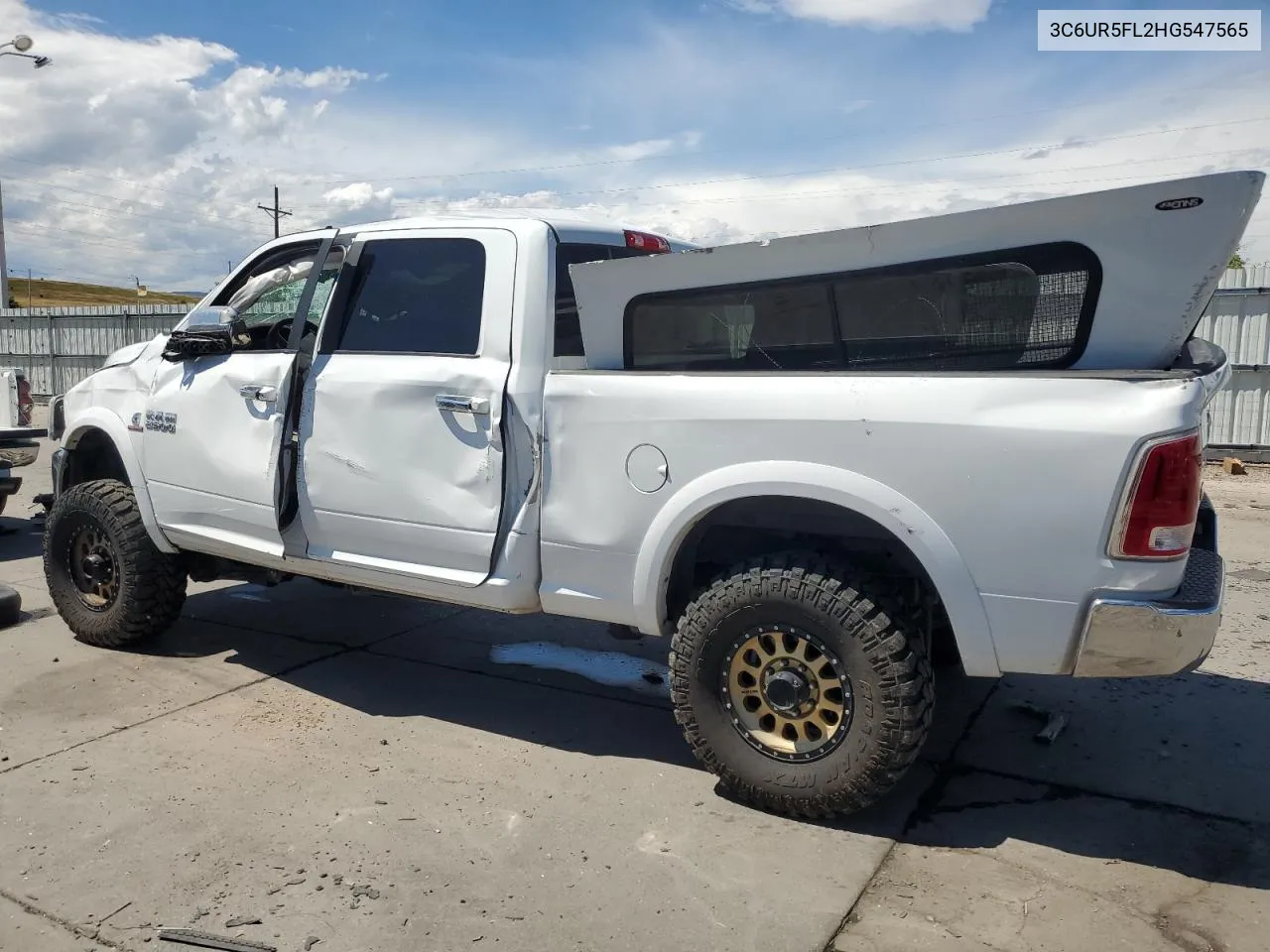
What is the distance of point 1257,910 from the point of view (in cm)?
295

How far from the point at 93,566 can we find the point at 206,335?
4.84ft

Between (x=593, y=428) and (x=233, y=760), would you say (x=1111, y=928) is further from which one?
(x=233, y=760)

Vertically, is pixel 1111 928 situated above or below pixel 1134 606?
below

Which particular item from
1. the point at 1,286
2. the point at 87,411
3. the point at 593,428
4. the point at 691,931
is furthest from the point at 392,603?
the point at 1,286

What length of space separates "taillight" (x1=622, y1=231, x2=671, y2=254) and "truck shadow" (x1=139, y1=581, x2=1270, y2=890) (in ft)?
6.65

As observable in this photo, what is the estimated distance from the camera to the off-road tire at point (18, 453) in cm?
757

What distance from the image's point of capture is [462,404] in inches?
154

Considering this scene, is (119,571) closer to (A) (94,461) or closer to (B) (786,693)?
(A) (94,461)

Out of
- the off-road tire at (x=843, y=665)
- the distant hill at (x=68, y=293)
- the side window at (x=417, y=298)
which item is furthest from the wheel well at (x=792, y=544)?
the distant hill at (x=68, y=293)

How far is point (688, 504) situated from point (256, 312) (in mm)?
2610

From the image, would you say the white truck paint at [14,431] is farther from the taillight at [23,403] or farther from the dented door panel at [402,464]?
the dented door panel at [402,464]

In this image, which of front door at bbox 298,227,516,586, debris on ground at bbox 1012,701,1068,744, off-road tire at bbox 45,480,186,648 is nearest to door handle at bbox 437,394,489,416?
front door at bbox 298,227,516,586

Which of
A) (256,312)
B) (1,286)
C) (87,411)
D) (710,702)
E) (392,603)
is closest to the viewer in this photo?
(710,702)

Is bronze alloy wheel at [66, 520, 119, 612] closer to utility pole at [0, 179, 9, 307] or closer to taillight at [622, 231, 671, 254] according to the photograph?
taillight at [622, 231, 671, 254]
